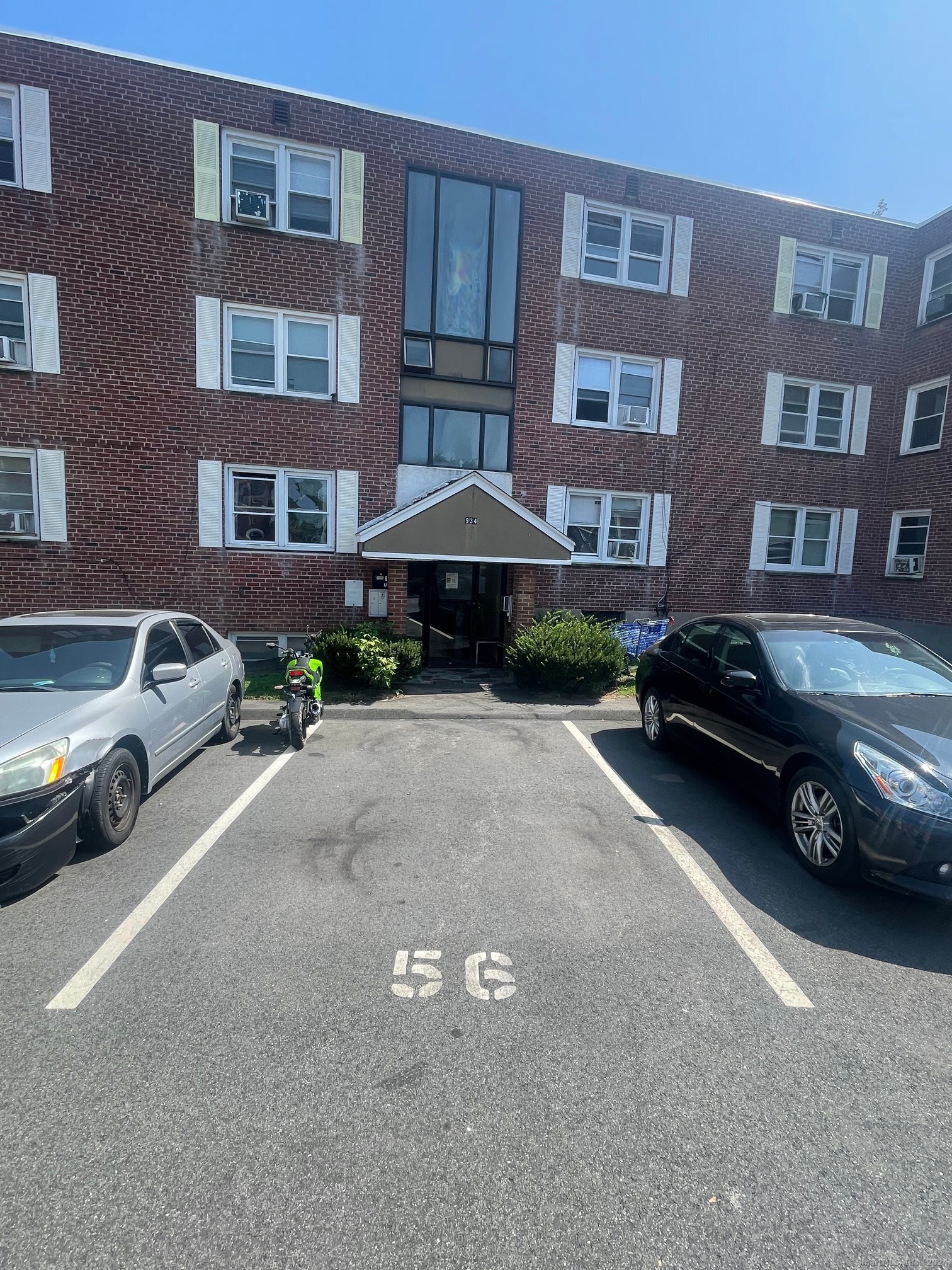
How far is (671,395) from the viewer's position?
1292 centimetres

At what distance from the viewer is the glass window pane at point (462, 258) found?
1166cm

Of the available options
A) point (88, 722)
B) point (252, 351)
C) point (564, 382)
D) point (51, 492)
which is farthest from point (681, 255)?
point (88, 722)

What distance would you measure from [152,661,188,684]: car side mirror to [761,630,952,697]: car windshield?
4.82 m

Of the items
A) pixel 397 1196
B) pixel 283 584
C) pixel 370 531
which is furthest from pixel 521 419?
pixel 397 1196

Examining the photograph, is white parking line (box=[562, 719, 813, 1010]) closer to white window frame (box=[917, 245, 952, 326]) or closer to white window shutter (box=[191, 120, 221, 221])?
white window shutter (box=[191, 120, 221, 221])

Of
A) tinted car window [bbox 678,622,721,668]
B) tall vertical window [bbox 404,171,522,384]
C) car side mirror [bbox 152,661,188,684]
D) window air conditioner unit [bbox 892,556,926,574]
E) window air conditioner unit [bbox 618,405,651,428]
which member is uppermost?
tall vertical window [bbox 404,171,522,384]

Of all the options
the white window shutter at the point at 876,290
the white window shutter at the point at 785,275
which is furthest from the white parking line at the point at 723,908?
the white window shutter at the point at 876,290

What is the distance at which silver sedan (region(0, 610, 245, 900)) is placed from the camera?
3781 millimetres

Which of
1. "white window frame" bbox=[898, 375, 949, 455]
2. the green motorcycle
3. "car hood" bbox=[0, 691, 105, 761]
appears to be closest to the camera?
"car hood" bbox=[0, 691, 105, 761]

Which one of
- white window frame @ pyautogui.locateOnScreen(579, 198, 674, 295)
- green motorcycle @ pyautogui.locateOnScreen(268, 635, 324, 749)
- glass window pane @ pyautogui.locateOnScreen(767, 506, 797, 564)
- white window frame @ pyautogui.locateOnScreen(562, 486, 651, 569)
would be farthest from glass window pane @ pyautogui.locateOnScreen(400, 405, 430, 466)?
glass window pane @ pyautogui.locateOnScreen(767, 506, 797, 564)

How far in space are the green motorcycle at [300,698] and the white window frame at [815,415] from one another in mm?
10956

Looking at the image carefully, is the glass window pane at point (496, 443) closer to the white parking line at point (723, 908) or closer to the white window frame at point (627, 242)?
the white window frame at point (627, 242)

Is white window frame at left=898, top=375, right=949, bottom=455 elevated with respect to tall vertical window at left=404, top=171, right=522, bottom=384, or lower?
lower

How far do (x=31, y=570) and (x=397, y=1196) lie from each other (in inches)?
442
